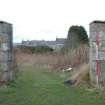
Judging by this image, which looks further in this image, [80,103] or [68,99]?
[68,99]

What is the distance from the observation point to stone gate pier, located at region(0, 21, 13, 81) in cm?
1359

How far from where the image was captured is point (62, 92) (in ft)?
37.1

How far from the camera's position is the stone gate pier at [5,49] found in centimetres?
1359

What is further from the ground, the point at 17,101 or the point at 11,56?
the point at 11,56

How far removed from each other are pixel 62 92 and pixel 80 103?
2.20 meters

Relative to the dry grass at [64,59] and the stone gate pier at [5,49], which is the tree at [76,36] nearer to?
the dry grass at [64,59]

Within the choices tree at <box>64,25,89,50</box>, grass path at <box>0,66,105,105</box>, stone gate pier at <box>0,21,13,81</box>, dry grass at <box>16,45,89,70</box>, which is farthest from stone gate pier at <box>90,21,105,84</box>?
tree at <box>64,25,89,50</box>

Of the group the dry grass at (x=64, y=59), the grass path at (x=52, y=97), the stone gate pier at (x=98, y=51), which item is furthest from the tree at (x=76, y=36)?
the grass path at (x=52, y=97)

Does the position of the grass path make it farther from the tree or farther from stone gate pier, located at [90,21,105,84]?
the tree

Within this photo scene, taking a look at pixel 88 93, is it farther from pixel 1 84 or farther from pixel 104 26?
pixel 1 84

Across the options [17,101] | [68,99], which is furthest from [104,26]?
[17,101]

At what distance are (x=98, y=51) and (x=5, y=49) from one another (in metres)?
3.78

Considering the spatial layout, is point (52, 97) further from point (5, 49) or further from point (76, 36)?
point (76, 36)

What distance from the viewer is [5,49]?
45.4 ft
